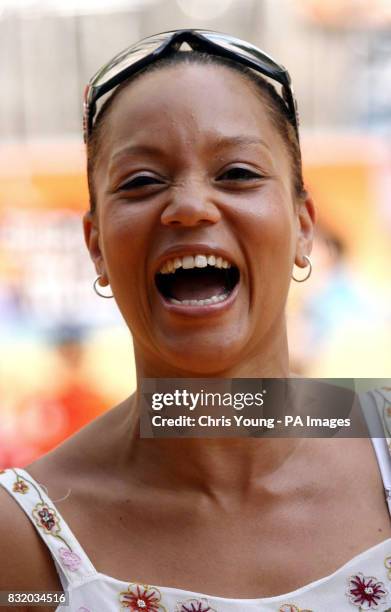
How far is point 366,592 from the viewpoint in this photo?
1897 mm

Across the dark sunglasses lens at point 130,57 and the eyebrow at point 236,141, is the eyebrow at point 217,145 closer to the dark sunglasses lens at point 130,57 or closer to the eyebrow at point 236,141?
the eyebrow at point 236,141

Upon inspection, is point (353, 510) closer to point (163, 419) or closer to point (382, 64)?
point (163, 419)

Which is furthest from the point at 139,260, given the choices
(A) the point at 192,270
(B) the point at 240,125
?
(B) the point at 240,125

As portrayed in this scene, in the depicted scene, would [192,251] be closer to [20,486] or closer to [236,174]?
[236,174]

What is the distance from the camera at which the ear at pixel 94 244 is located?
2.26 metres

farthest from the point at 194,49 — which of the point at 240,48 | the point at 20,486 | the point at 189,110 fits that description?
the point at 20,486

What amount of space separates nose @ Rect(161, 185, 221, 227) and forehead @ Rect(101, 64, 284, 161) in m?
0.13

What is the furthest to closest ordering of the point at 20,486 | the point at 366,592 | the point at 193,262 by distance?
the point at 20,486, the point at 193,262, the point at 366,592

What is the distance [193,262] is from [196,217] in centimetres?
11

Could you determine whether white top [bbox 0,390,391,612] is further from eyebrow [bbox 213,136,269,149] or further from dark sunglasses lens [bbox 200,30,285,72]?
dark sunglasses lens [bbox 200,30,285,72]

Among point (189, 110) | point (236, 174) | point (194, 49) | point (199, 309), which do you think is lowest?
point (199, 309)

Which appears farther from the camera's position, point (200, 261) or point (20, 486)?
point (20, 486)

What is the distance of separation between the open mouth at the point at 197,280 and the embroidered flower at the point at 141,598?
2.09ft

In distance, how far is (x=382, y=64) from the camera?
7168 millimetres
